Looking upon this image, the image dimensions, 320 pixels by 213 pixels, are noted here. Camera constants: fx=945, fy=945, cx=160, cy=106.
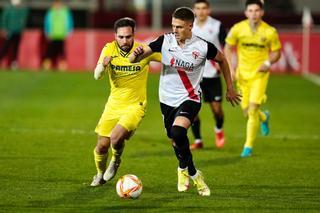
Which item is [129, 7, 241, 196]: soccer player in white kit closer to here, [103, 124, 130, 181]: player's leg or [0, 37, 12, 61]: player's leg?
[103, 124, 130, 181]: player's leg

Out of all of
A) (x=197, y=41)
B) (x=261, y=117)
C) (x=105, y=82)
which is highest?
(x=197, y=41)

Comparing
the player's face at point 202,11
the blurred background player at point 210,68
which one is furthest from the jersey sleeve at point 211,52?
the player's face at point 202,11

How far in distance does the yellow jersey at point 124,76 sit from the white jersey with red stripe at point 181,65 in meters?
0.30

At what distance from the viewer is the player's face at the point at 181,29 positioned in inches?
435

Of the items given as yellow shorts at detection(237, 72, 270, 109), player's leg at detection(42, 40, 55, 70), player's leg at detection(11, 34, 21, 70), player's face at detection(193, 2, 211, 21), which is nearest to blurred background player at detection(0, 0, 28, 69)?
player's leg at detection(11, 34, 21, 70)

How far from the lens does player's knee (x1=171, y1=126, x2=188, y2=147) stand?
11.0m

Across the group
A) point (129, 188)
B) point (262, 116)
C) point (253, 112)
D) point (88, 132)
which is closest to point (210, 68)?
point (262, 116)

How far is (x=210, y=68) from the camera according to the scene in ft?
52.5

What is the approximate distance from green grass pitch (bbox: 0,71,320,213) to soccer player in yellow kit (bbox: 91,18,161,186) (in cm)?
54

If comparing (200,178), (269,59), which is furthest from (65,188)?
(269,59)

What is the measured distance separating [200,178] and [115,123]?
1275 mm

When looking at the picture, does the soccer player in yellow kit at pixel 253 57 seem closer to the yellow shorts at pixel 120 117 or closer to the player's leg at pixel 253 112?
the player's leg at pixel 253 112

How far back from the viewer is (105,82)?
2827 cm

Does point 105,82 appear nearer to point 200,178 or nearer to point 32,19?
point 32,19
